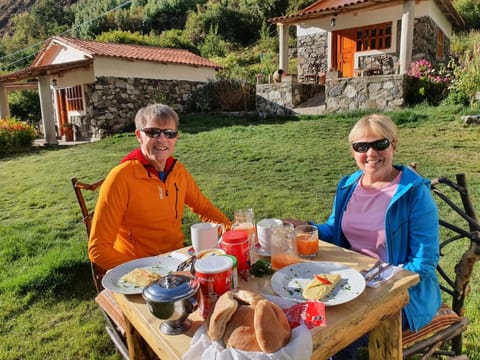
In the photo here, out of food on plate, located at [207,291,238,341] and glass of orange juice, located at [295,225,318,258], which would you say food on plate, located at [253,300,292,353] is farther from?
glass of orange juice, located at [295,225,318,258]

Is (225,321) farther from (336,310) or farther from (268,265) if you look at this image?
(268,265)

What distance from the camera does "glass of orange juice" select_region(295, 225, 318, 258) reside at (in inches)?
61.9

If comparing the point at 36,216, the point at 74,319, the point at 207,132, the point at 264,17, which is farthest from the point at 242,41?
the point at 74,319

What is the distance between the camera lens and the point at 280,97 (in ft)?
36.1

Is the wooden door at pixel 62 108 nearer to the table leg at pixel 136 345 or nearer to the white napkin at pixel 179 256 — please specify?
the white napkin at pixel 179 256

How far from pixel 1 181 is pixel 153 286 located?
24.6 ft

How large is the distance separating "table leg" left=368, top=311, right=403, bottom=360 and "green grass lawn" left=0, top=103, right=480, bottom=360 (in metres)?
1.22

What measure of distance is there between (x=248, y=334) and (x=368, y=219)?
1141 millimetres

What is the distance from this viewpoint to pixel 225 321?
97cm

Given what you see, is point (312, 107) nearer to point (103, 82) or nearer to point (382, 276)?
point (103, 82)

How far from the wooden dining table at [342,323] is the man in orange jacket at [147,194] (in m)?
0.69

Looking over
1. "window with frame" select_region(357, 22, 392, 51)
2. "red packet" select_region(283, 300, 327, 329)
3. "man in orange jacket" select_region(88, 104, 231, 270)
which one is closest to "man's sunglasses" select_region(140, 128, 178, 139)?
"man in orange jacket" select_region(88, 104, 231, 270)

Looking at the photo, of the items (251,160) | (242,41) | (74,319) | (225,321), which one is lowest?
(74,319)

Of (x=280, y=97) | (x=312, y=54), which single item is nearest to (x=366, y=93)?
(x=280, y=97)
